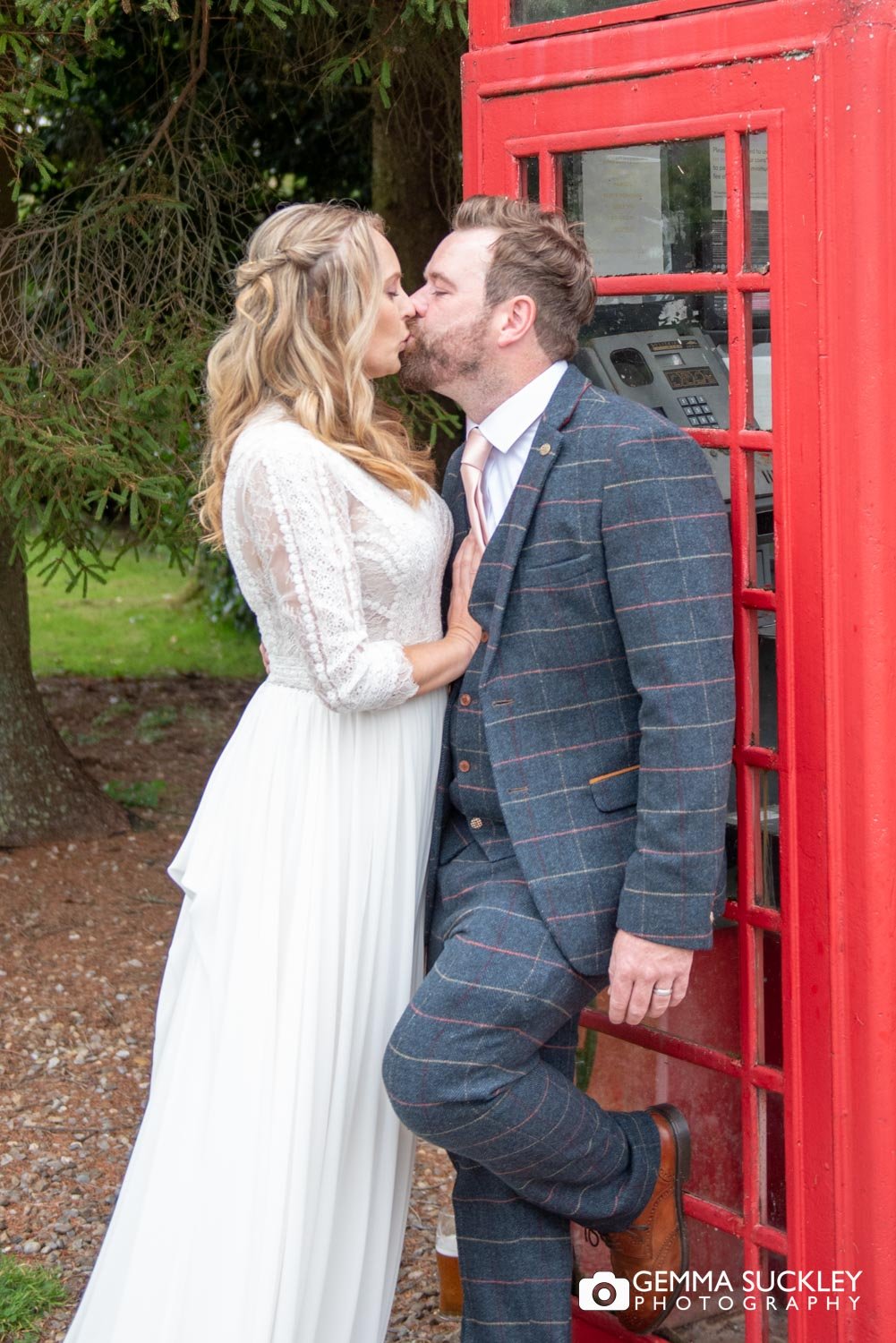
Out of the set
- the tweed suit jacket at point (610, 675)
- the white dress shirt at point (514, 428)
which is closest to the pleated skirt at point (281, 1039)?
the tweed suit jacket at point (610, 675)

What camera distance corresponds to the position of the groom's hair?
2576 millimetres

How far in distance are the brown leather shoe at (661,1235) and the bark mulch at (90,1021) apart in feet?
2.09

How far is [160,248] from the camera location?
16.3ft

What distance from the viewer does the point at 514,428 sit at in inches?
104

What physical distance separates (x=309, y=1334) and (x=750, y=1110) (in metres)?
0.85

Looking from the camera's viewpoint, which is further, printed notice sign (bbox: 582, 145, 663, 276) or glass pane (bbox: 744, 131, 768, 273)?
printed notice sign (bbox: 582, 145, 663, 276)

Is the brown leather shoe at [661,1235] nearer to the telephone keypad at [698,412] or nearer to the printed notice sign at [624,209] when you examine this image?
the telephone keypad at [698,412]

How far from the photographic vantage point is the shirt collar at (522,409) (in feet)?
8.64

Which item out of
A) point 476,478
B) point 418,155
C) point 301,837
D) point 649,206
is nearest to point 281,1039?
point 301,837

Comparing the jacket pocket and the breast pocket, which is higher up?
the breast pocket

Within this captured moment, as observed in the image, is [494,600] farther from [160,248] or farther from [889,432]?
[160,248]

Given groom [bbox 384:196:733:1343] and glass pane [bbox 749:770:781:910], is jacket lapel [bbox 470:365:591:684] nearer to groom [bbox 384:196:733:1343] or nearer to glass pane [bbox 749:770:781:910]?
groom [bbox 384:196:733:1343]

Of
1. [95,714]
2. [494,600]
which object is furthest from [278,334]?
[95,714]

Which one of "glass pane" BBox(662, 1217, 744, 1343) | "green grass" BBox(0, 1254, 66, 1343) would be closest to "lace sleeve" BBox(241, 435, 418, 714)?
"glass pane" BBox(662, 1217, 744, 1343)
